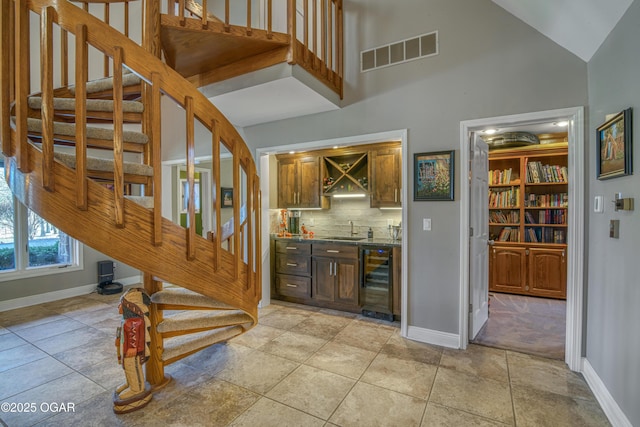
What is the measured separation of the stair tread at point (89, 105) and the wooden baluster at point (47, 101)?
42 centimetres

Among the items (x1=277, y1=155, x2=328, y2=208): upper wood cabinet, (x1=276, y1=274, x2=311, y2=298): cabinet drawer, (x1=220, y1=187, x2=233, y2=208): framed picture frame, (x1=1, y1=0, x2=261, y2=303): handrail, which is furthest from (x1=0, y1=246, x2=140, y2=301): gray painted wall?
(x1=1, y1=0, x2=261, y2=303): handrail

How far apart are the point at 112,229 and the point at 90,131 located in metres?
0.70

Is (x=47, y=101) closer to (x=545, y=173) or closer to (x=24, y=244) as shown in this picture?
(x=24, y=244)

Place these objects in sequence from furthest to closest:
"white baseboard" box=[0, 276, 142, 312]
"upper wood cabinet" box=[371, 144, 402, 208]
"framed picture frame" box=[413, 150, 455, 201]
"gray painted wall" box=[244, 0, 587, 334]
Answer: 1. "white baseboard" box=[0, 276, 142, 312]
2. "upper wood cabinet" box=[371, 144, 402, 208]
3. "framed picture frame" box=[413, 150, 455, 201]
4. "gray painted wall" box=[244, 0, 587, 334]

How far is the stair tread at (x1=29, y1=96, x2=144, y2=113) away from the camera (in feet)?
5.77

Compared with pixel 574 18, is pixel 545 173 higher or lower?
lower

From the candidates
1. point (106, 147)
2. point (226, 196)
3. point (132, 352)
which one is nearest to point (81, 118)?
point (106, 147)

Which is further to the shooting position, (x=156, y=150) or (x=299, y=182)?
(x=299, y=182)

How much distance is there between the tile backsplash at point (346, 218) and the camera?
4.42 m

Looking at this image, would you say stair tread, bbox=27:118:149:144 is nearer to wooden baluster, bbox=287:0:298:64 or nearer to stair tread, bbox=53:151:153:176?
stair tread, bbox=53:151:153:176

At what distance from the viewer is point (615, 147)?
1.94 m

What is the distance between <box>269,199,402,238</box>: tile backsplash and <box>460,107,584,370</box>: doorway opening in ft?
4.43

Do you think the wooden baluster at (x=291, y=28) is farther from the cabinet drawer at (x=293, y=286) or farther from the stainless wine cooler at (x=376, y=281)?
the cabinet drawer at (x=293, y=286)

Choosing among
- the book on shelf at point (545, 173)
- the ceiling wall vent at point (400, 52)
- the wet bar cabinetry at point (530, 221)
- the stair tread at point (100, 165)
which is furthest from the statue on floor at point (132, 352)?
the book on shelf at point (545, 173)
